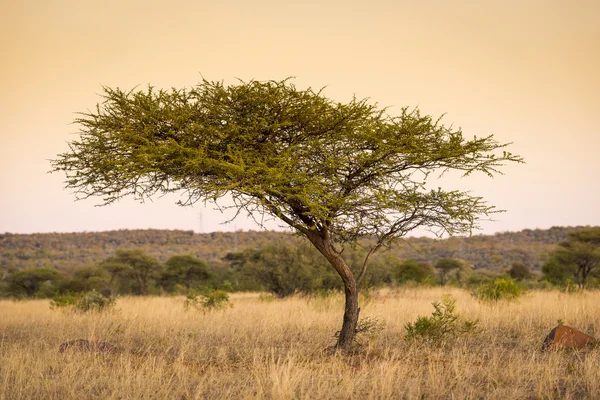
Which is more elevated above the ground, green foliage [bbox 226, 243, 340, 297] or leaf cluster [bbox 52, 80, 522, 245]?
leaf cluster [bbox 52, 80, 522, 245]

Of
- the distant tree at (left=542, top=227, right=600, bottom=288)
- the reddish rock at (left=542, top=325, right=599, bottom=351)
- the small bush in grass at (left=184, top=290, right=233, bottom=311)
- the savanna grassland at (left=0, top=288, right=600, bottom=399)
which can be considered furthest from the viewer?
the distant tree at (left=542, top=227, right=600, bottom=288)

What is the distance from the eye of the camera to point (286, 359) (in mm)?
9352

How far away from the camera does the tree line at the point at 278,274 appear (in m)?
28.6

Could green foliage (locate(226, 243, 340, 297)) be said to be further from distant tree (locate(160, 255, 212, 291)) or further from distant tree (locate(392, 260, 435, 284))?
distant tree (locate(160, 255, 212, 291))

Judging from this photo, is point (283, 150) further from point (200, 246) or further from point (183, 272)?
point (200, 246)

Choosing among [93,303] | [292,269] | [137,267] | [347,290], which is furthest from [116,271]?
[347,290]

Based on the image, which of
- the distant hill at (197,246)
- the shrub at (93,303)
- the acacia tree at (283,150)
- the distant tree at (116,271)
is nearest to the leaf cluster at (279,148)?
the acacia tree at (283,150)

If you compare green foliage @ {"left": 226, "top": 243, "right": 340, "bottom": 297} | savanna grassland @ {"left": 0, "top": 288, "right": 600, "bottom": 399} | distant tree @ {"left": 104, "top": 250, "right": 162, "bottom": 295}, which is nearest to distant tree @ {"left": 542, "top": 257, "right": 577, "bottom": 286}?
green foliage @ {"left": 226, "top": 243, "right": 340, "bottom": 297}

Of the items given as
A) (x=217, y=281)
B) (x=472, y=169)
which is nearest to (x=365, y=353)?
(x=472, y=169)

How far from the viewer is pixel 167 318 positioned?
51.2ft

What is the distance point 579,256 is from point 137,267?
33.5 meters

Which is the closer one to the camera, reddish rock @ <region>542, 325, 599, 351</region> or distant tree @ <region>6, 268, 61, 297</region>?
reddish rock @ <region>542, 325, 599, 351</region>

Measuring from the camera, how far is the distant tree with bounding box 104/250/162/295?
140 ft

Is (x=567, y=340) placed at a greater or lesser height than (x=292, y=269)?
lesser
